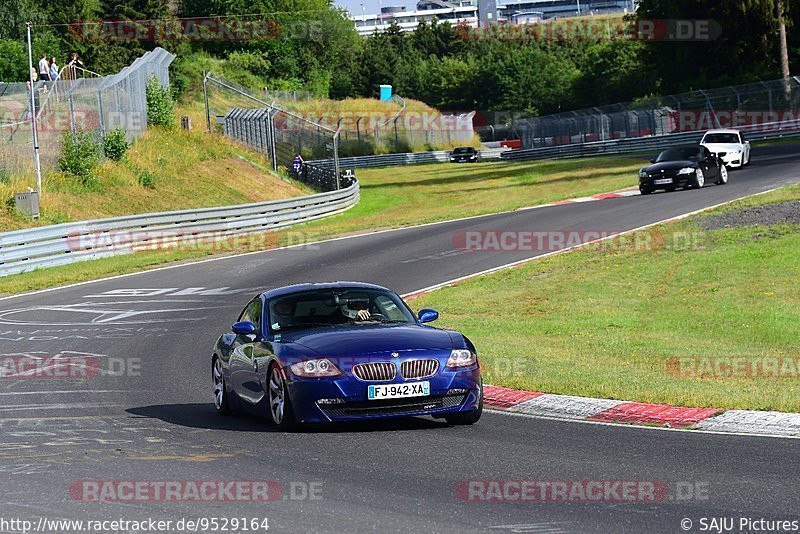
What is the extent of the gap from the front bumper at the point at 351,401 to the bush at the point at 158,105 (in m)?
38.9

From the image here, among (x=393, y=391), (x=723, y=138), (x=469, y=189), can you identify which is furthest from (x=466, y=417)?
(x=469, y=189)

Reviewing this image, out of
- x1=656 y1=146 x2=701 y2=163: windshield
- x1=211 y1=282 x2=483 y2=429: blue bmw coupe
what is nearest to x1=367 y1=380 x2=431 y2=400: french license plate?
x1=211 y1=282 x2=483 y2=429: blue bmw coupe

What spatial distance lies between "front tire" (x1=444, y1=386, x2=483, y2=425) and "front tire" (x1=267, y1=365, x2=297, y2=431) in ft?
4.33

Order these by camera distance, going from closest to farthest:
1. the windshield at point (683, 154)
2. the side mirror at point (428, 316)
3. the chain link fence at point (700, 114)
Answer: the side mirror at point (428, 316), the windshield at point (683, 154), the chain link fence at point (700, 114)

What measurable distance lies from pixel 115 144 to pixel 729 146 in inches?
871

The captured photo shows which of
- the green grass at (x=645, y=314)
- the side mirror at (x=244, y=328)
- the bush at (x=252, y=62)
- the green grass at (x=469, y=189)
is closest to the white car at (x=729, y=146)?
the green grass at (x=469, y=189)

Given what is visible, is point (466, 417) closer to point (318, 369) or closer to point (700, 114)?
point (318, 369)

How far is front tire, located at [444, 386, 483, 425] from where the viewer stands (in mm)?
10320

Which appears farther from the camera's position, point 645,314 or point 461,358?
point 645,314

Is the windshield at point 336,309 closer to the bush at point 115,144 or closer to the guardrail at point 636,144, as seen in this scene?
the bush at point 115,144

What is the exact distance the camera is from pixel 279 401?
33.9 feet

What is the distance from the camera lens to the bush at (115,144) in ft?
136

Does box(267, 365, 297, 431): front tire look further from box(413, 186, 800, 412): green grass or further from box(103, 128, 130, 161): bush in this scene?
box(103, 128, 130, 161): bush

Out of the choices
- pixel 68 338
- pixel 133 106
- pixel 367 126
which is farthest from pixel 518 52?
pixel 68 338
